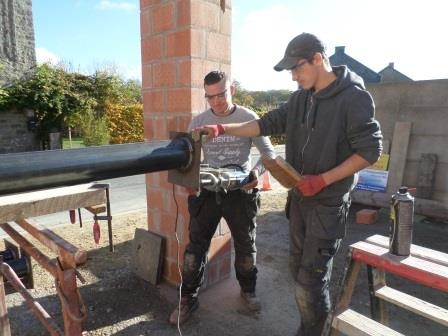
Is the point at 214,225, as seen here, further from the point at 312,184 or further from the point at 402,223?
the point at 402,223

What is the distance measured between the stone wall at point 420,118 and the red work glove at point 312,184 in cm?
375

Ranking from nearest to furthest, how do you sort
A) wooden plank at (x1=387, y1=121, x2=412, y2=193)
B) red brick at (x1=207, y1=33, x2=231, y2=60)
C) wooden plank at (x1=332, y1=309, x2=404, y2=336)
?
wooden plank at (x1=332, y1=309, x2=404, y2=336)
red brick at (x1=207, y1=33, x2=231, y2=60)
wooden plank at (x1=387, y1=121, x2=412, y2=193)

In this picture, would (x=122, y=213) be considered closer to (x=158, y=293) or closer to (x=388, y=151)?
(x=158, y=293)

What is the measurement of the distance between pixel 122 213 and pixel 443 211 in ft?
15.5

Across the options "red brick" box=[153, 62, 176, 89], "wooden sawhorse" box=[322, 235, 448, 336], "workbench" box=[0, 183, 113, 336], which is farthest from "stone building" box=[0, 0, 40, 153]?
"wooden sawhorse" box=[322, 235, 448, 336]

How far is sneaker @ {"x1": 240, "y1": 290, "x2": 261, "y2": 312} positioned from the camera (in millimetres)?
2871

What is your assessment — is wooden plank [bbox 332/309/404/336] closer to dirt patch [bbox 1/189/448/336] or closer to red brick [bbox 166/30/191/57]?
dirt patch [bbox 1/189/448/336]

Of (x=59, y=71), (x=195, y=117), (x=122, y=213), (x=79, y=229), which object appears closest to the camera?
(x=195, y=117)

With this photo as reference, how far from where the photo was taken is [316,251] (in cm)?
212

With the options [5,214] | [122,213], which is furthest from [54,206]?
[122,213]

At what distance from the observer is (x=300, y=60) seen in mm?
2078

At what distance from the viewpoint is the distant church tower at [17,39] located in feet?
46.1

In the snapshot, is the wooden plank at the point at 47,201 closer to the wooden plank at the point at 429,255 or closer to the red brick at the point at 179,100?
the red brick at the point at 179,100

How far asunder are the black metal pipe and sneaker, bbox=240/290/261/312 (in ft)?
5.77
